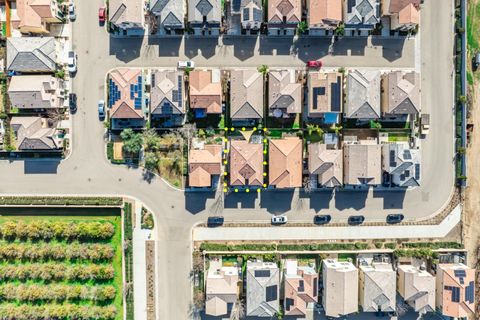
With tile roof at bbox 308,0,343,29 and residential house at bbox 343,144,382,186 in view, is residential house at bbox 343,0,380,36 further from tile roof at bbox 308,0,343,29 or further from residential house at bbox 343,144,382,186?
residential house at bbox 343,144,382,186

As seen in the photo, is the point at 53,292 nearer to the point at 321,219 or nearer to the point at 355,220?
the point at 321,219

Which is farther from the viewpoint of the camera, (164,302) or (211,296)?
(164,302)

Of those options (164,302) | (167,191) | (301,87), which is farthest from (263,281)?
(301,87)

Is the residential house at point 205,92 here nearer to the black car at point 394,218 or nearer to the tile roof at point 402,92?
the tile roof at point 402,92

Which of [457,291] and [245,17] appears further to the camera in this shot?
[457,291]

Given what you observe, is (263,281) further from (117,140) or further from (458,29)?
(458,29)

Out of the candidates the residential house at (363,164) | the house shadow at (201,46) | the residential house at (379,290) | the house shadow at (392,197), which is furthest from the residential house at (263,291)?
the house shadow at (201,46)

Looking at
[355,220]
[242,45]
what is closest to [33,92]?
[242,45]
